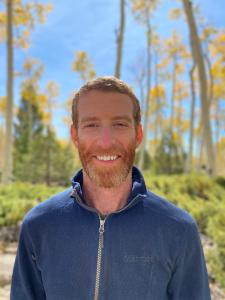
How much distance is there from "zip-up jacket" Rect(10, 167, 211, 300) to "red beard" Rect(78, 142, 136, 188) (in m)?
0.09

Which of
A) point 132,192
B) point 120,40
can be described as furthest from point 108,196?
point 120,40

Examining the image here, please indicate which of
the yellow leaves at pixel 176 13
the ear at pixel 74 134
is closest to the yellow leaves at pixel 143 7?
the yellow leaves at pixel 176 13

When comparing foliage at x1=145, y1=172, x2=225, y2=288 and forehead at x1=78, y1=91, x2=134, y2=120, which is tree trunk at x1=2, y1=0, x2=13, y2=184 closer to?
foliage at x1=145, y1=172, x2=225, y2=288

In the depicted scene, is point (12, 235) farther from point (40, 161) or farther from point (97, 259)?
point (40, 161)

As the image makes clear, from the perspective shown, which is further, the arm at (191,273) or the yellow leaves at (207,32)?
the yellow leaves at (207,32)

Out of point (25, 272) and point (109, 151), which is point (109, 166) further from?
point (25, 272)

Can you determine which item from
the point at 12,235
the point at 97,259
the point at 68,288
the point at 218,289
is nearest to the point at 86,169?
the point at 97,259

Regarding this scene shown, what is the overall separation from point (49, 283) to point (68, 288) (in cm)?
7

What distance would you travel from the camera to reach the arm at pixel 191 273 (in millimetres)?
1359

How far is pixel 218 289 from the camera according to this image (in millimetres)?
3971

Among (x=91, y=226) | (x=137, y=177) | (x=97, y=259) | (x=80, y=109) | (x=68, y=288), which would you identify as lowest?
(x=68, y=288)

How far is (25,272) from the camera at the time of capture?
146cm

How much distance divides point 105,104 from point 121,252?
0.50 meters

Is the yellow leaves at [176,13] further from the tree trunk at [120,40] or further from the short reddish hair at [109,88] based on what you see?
→ the short reddish hair at [109,88]
